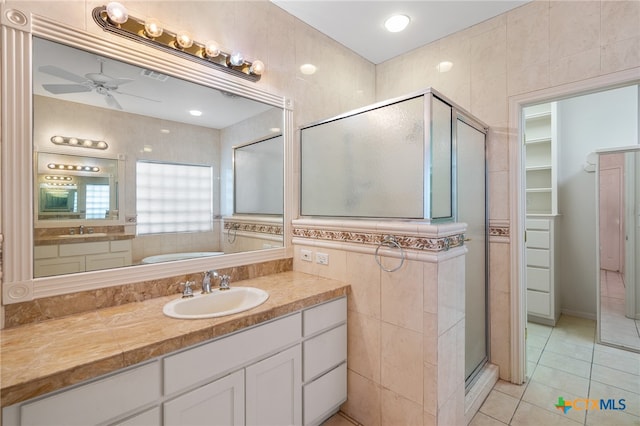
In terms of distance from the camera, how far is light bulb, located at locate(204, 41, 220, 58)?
5.25ft

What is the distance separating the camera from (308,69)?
221cm

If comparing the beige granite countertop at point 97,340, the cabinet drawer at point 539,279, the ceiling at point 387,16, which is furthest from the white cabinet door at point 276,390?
the cabinet drawer at point 539,279

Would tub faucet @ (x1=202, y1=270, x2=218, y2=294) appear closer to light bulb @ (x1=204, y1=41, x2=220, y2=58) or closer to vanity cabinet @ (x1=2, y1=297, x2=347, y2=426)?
vanity cabinet @ (x1=2, y1=297, x2=347, y2=426)

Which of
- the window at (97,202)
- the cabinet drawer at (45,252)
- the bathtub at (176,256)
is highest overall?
the window at (97,202)

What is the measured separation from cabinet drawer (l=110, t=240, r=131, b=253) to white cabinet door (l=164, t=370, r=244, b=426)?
2.53 feet

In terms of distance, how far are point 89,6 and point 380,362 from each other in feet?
7.58

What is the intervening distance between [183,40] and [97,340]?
4.83 ft

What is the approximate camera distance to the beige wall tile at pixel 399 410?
4.78ft

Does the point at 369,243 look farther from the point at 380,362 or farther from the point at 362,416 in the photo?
the point at 362,416

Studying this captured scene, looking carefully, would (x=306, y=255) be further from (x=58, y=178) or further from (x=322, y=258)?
(x=58, y=178)

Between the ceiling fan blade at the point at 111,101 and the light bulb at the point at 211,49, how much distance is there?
22.0 inches

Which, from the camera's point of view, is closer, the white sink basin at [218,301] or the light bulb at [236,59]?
the white sink basin at [218,301]

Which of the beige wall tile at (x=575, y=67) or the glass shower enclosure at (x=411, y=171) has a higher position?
the beige wall tile at (x=575, y=67)

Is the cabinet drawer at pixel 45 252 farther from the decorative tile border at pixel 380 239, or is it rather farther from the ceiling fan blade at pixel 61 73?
the decorative tile border at pixel 380 239
